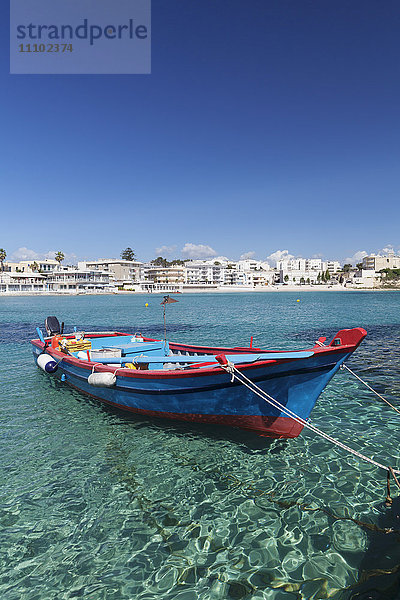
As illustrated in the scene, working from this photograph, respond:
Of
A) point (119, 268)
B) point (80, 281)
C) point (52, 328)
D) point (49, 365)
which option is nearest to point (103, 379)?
point (49, 365)

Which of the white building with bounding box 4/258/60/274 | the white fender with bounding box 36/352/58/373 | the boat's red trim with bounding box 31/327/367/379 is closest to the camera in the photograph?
the boat's red trim with bounding box 31/327/367/379

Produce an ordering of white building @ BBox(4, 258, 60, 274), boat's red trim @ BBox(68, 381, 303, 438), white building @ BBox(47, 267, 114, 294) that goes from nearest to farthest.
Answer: boat's red trim @ BBox(68, 381, 303, 438), white building @ BBox(47, 267, 114, 294), white building @ BBox(4, 258, 60, 274)

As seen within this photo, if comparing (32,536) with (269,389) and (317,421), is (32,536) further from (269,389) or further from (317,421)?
(317,421)

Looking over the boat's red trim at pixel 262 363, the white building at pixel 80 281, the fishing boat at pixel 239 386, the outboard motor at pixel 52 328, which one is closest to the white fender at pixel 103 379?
the fishing boat at pixel 239 386

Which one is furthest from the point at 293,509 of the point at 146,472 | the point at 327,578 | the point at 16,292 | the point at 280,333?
the point at 16,292

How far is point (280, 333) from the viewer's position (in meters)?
29.5

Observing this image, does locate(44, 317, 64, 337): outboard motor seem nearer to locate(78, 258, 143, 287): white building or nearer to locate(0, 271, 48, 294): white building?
locate(0, 271, 48, 294): white building

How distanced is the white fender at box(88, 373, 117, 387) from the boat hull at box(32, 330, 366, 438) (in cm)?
18

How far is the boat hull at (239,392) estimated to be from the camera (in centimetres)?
719

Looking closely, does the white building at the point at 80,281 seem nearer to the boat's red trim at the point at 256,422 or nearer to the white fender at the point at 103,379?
the white fender at the point at 103,379

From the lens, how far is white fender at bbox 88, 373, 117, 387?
954cm

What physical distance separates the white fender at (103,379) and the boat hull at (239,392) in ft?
0.59

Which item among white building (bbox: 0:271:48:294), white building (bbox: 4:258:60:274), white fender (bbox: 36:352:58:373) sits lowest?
white fender (bbox: 36:352:58:373)

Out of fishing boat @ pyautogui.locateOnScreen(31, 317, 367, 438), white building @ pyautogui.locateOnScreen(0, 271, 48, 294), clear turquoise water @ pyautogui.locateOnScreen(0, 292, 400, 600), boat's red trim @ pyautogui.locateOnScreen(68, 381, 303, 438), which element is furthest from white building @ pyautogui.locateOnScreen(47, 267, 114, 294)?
boat's red trim @ pyautogui.locateOnScreen(68, 381, 303, 438)
